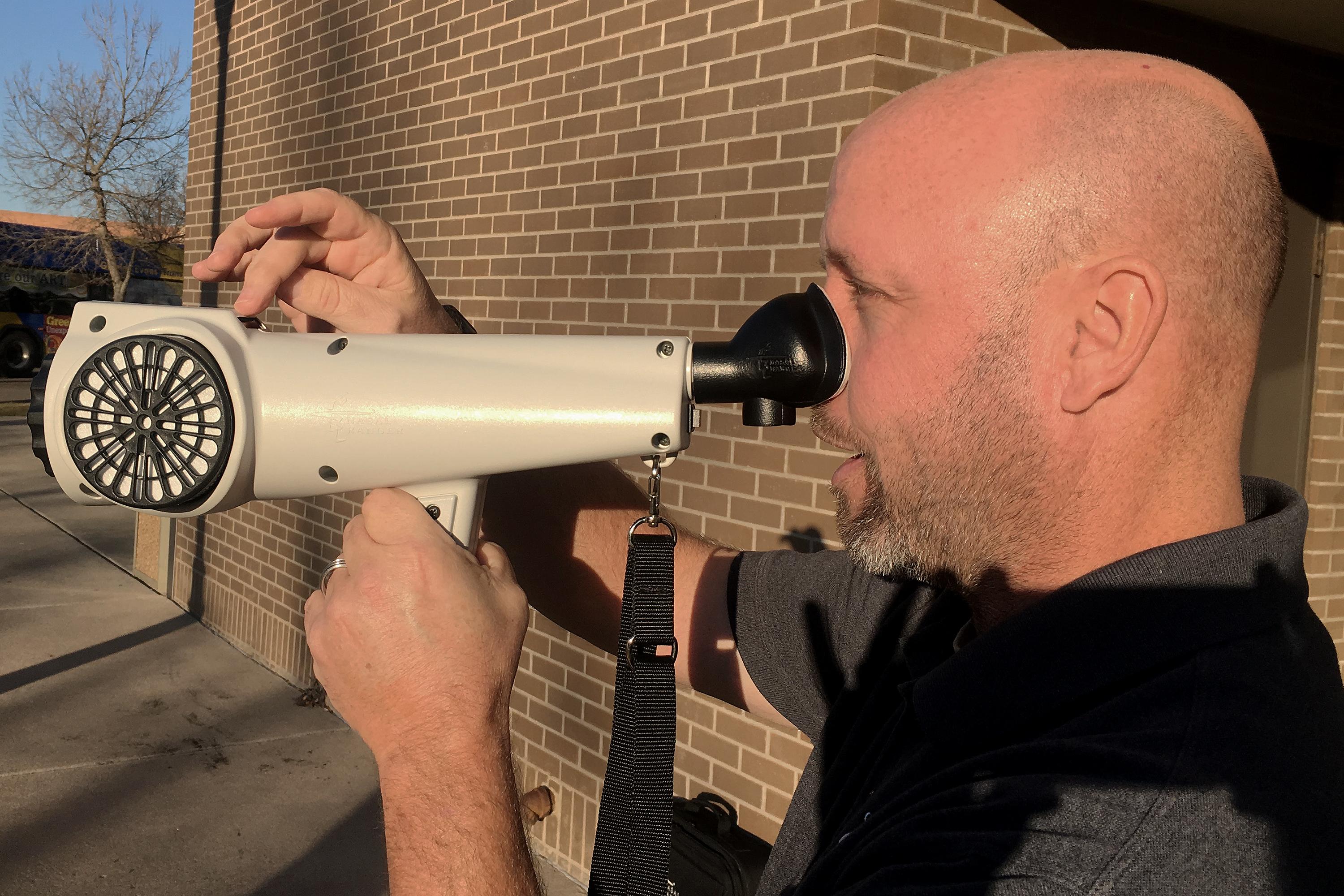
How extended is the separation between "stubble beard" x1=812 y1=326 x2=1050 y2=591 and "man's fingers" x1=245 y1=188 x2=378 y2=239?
100cm

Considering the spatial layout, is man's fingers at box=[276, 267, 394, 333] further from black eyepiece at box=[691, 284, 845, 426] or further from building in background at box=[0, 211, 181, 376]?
building in background at box=[0, 211, 181, 376]

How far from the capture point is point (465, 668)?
147 cm

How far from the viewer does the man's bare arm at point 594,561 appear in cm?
214

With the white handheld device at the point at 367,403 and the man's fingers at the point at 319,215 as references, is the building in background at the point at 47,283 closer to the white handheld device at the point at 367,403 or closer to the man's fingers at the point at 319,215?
the man's fingers at the point at 319,215

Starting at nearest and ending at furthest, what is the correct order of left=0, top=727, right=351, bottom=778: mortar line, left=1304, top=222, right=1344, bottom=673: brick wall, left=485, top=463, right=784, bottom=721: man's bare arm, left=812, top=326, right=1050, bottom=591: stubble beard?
left=812, top=326, right=1050, bottom=591: stubble beard < left=485, top=463, right=784, bottom=721: man's bare arm < left=1304, top=222, right=1344, bottom=673: brick wall < left=0, top=727, right=351, bottom=778: mortar line

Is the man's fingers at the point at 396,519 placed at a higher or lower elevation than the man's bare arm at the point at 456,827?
higher

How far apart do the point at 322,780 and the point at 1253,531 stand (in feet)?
15.2

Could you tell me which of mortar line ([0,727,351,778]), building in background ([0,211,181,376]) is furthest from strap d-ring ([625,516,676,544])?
building in background ([0,211,181,376])

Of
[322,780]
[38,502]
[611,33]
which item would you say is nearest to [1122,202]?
[611,33]

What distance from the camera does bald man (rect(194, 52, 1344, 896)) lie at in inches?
41.7

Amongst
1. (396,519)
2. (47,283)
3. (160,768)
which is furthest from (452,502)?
(47,283)

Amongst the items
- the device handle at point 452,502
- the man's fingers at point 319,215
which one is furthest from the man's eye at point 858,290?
the man's fingers at point 319,215

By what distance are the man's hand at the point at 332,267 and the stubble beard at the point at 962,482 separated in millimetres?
909

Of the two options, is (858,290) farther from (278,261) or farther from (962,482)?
(278,261)
